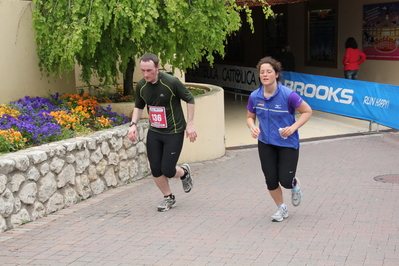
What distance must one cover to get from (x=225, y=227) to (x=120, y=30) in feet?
10.9

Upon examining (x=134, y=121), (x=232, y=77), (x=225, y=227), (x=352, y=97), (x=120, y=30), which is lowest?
(x=225, y=227)

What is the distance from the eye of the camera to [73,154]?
6.68m

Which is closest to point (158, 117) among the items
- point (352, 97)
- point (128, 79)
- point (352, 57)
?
point (128, 79)

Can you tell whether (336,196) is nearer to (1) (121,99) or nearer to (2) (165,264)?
(2) (165,264)

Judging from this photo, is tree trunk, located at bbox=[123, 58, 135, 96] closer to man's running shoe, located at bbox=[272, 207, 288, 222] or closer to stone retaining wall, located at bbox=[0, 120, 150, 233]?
stone retaining wall, located at bbox=[0, 120, 150, 233]

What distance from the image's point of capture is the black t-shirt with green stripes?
6172 mm

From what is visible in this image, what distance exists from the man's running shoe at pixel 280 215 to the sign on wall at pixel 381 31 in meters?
12.3

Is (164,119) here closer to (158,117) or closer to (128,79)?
(158,117)

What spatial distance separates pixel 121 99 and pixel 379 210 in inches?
184

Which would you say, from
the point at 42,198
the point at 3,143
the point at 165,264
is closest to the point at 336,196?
the point at 165,264

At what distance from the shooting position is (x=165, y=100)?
243 inches

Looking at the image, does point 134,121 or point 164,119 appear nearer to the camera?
point 164,119

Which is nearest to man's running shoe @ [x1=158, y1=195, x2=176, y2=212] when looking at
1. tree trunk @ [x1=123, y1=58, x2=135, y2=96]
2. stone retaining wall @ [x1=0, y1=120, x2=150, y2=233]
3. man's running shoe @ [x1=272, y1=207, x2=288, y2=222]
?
stone retaining wall @ [x1=0, y1=120, x2=150, y2=233]

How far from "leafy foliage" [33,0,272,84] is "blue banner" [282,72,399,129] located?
438cm
